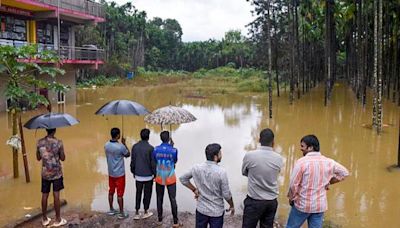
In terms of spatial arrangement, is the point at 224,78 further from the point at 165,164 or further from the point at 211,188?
the point at 211,188

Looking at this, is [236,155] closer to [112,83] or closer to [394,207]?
[394,207]

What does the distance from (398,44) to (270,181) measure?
24.1 metres

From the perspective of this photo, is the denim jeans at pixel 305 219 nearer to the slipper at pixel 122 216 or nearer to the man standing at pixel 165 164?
the man standing at pixel 165 164

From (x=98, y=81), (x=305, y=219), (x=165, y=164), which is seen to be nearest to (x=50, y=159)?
(x=165, y=164)

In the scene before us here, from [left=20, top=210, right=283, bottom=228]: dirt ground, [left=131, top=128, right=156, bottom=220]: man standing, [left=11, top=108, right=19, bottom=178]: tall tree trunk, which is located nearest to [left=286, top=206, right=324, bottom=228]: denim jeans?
[left=20, top=210, right=283, bottom=228]: dirt ground

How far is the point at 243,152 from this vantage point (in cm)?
1281

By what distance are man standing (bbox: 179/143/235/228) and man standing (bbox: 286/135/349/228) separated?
2.58ft

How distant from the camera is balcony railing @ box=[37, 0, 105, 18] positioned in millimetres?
23391

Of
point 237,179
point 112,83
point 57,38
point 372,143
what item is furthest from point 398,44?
point 112,83

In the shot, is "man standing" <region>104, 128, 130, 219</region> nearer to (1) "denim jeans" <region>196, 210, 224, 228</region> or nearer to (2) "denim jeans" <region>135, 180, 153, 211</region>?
(2) "denim jeans" <region>135, 180, 153, 211</region>

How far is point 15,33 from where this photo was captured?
913 inches

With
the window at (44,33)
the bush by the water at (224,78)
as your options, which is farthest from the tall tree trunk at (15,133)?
the bush by the water at (224,78)

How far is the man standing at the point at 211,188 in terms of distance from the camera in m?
4.53

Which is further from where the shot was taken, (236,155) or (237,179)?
(236,155)
